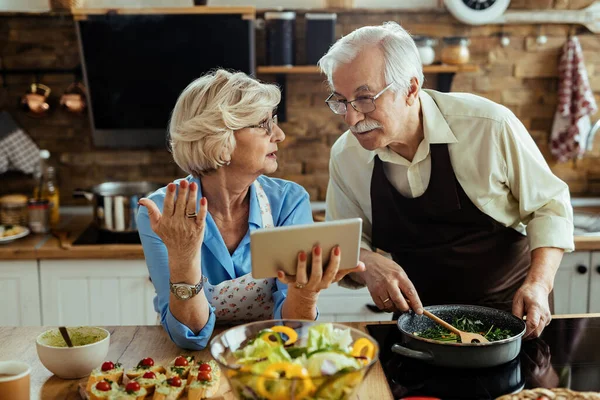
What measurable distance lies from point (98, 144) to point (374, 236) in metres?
1.81

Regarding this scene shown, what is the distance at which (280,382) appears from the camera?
1076 millimetres

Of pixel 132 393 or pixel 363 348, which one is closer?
pixel 363 348

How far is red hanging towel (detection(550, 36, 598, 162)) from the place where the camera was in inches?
Answer: 139

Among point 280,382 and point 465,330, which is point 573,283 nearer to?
point 465,330

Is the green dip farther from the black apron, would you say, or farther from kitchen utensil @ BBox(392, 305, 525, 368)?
the black apron

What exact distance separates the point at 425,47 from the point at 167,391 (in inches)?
95.4

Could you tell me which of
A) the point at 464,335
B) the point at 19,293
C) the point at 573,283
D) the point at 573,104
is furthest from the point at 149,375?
the point at 573,104

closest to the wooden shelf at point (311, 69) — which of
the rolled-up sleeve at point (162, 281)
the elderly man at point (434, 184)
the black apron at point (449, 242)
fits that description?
the elderly man at point (434, 184)

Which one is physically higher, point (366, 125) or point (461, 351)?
point (366, 125)

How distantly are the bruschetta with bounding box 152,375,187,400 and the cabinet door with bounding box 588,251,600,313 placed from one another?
2.31 m

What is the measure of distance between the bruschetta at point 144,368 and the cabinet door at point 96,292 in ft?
5.35

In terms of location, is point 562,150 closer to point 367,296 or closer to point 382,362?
point 367,296

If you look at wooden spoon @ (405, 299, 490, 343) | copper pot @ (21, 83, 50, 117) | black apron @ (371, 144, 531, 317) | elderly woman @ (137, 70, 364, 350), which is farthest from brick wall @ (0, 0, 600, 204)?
wooden spoon @ (405, 299, 490, 343)

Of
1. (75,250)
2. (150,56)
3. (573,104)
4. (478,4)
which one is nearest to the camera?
(75,250)
